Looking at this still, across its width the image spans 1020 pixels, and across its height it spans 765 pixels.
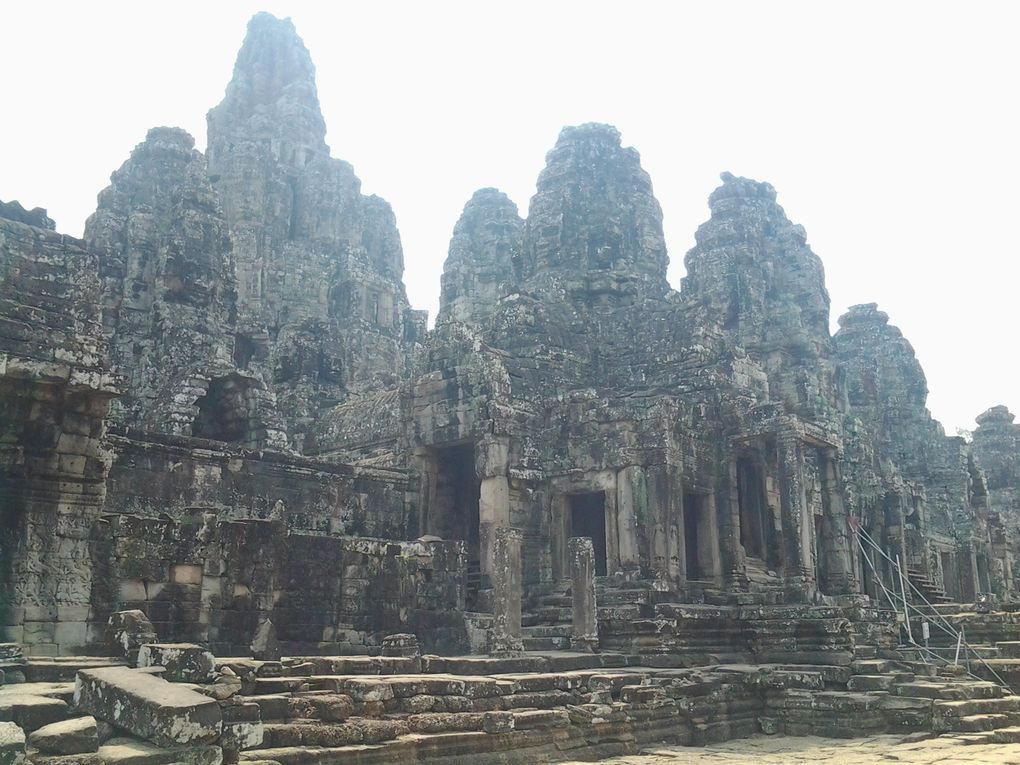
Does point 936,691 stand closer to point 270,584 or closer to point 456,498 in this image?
point 270,584

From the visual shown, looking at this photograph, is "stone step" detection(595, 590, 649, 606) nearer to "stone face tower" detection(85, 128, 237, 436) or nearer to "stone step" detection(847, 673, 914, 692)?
"stone step" detection(847, 673, 914, 692)

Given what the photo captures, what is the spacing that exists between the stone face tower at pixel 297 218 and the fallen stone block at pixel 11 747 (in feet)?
80.4

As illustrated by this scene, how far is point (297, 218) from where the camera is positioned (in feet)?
134

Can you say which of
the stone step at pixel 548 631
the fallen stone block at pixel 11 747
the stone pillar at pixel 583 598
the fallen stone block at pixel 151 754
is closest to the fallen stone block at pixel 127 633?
the fallen stone block at pixel 151 754

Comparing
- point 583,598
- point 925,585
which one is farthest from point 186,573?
point 925,585

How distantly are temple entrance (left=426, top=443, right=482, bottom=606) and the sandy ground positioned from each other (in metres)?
8.11

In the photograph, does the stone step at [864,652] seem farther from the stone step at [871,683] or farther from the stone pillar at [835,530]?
the stone pillar at [835,530]

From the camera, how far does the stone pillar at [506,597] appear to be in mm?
13352

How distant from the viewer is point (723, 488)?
742 inches

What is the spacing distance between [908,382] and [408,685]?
33.1 metres

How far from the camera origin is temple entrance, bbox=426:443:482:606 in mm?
19109

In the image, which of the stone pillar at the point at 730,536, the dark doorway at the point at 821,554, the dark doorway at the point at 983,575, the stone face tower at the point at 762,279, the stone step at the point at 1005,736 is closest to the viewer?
the stone step at the point at 1005,736

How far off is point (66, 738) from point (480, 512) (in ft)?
39.4

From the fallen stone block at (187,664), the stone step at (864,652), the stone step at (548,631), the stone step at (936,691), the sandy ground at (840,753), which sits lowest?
the sandy ground at (840,753)
